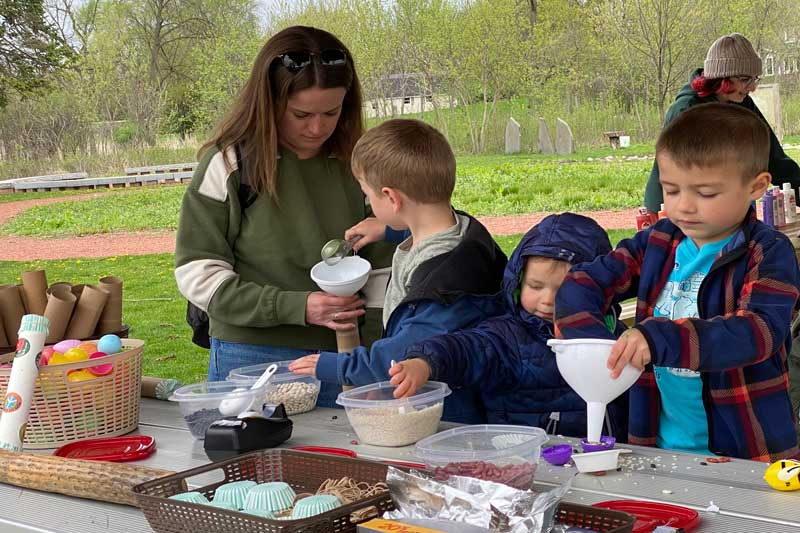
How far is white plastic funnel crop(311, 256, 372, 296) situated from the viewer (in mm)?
2002

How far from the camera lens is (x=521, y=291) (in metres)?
1.88

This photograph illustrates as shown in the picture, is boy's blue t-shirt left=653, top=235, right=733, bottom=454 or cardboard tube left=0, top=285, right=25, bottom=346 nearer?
boy's blue t-shirt left=653, top=235, right=733, bottom=454

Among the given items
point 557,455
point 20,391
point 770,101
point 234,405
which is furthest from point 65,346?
point 770,101

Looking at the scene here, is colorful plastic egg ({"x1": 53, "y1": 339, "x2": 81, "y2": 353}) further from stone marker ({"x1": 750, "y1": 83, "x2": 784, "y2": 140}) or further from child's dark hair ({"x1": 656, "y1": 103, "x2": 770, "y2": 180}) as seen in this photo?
stone marker ({"x1": 750, "y1": 83, "x2": 784, "y2": 140})

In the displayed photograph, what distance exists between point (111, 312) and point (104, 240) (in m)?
9.01

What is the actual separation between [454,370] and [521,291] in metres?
0.24

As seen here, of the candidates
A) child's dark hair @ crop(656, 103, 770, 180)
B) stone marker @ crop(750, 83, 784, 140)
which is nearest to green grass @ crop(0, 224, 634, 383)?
stone marker @ crop(750, 83, 784, 140)

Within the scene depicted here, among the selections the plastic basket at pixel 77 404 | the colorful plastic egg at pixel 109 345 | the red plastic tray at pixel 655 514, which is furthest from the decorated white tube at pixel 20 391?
the red plastic tray at pixel 655 514

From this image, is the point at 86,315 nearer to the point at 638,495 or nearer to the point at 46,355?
the point at 46,355

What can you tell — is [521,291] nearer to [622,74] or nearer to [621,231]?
[621,231]

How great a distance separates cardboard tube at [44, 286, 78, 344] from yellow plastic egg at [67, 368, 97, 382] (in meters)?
0.30

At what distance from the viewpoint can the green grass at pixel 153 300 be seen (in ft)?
22.4

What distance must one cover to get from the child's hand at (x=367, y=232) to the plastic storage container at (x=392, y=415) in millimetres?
547

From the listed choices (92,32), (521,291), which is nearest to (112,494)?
(521,291)
